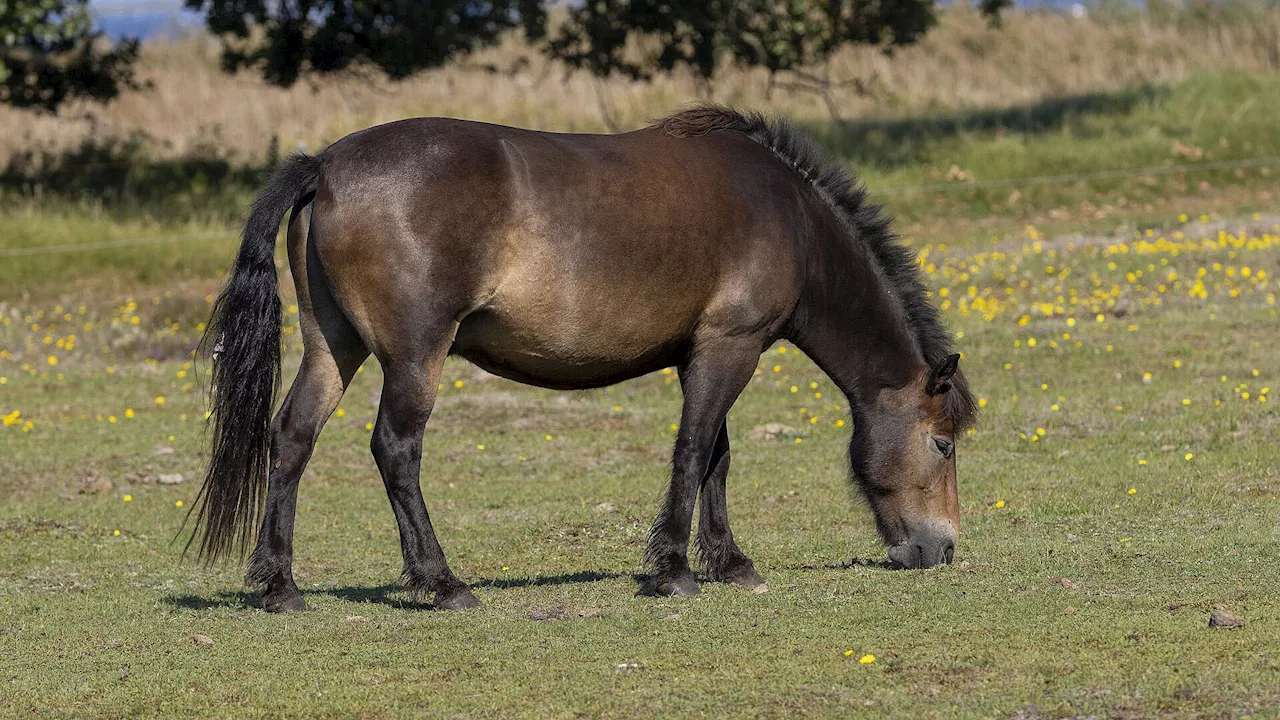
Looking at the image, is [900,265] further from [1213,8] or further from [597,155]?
[1213,8]

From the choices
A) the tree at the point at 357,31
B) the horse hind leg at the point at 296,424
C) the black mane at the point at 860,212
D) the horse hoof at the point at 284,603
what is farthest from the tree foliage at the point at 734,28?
the horse hoof at the point at 284,603

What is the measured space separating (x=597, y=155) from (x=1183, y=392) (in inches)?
295

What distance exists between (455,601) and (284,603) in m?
0.90

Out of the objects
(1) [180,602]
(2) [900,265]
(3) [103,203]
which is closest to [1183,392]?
(2) [900,265]

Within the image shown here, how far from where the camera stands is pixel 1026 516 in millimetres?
9812

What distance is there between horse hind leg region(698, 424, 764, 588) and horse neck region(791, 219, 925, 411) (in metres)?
0.71

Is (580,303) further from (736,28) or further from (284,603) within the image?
(736,28)

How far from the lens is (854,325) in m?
8.34

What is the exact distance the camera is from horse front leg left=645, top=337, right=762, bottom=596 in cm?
787

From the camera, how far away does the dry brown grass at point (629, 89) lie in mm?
28125

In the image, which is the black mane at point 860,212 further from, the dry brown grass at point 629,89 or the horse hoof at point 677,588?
the dry brown grass at point 629,89

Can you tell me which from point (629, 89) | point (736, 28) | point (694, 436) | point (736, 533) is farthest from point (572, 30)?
point (694, 436)

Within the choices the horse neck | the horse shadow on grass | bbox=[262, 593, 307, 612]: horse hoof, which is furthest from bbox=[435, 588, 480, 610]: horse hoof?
the horse neck

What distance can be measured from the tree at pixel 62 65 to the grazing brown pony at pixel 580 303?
15358 millimetres
